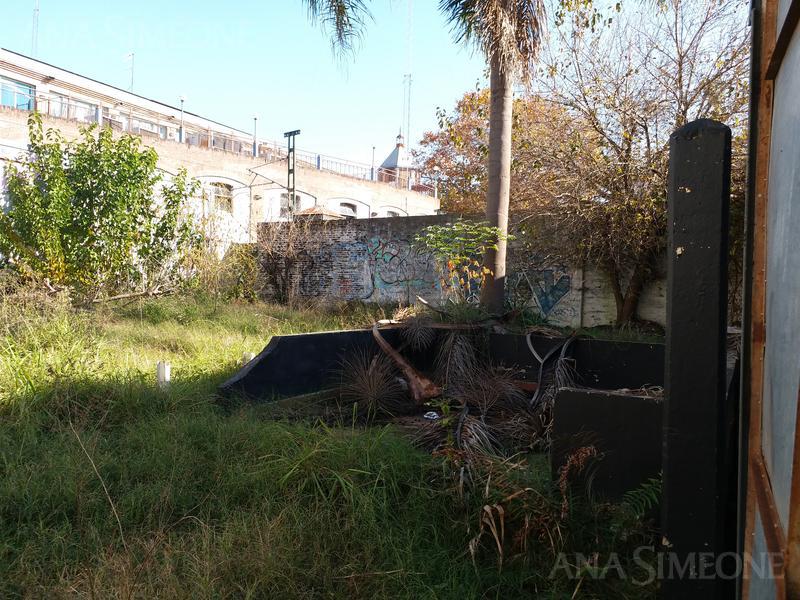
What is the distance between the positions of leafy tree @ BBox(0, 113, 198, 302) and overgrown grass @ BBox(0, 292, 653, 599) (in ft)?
20.6

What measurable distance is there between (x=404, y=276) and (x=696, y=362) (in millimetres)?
11467

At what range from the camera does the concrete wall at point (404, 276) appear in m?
10.5

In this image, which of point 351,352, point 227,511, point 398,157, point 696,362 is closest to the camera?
point 696,362

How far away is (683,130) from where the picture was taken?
2.06 m

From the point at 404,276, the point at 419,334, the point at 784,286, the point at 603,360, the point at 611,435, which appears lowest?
the point at 611,435

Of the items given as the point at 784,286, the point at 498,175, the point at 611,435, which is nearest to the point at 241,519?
the point at 611,435

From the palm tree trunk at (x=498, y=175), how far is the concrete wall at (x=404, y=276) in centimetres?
277

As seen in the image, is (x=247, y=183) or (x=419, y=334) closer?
(x=419, y=334)

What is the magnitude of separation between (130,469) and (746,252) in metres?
3.66

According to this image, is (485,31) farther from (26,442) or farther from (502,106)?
(26,442)

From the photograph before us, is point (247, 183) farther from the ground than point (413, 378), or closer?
farther from the ground

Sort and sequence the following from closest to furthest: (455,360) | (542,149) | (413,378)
→ (413,378) → (455,360) → (542,149)

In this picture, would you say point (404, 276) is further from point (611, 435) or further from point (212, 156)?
point (212, 156)

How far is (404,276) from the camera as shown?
13.4m
